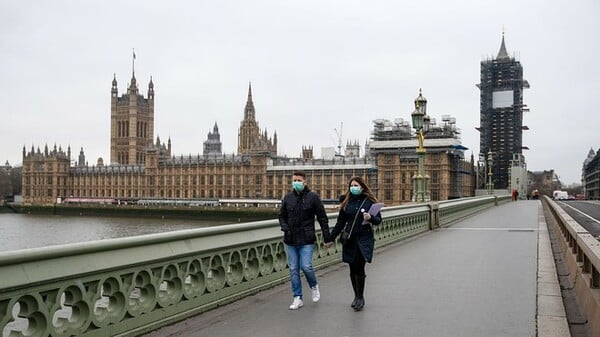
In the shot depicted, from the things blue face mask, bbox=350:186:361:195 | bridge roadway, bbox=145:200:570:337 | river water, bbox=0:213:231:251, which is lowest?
river water, bbox=0:213:231:251

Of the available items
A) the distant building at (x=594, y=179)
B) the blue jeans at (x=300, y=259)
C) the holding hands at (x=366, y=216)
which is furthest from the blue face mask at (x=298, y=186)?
the distant building at (x=594, y=179)

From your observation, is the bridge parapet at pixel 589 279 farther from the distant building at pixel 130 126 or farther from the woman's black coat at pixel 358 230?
the distant building at pixel 130 126

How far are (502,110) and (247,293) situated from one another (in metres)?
121

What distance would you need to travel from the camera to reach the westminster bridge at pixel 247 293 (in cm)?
476

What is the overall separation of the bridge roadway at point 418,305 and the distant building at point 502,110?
113594 millimetres

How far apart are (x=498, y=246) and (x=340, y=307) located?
27.4ft

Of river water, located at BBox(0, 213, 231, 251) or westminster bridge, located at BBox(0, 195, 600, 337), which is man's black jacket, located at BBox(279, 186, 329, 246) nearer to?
westminster bridge, located at BBox(0, 195, 600, 337)

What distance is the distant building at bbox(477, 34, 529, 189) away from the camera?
389 feet

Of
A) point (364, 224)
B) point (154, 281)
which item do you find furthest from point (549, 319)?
point (154, 281)

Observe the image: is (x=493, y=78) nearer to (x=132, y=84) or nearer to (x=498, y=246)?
(x=132, y=84)

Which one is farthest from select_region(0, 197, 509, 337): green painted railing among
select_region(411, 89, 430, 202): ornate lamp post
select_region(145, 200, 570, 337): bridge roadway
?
select_region(411, 89, 430, 202): ornate lamp post

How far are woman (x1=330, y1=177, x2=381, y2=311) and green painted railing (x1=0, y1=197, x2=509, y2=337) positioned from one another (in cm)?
140

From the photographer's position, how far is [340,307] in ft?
23.9

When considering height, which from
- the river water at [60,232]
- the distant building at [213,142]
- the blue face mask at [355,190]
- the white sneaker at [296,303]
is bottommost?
the river water at [60,232]
